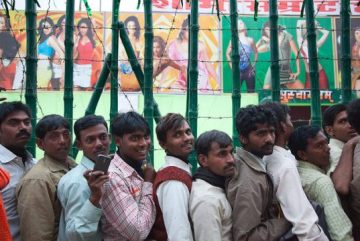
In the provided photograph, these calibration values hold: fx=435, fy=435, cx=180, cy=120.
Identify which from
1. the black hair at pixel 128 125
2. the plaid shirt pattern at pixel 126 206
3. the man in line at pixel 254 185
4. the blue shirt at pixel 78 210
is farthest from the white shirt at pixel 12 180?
the man in line at pixel 254 185

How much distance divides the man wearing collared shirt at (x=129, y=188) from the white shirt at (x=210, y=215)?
8.2 inches

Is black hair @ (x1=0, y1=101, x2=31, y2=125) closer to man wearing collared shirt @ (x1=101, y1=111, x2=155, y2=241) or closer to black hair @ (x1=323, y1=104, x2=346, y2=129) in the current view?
man wearing collared shirt @ (x1=101, y1=111, x2=155, y2=241)

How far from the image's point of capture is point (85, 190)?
2.00 meters

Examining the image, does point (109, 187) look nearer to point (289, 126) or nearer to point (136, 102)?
point (289, 126)

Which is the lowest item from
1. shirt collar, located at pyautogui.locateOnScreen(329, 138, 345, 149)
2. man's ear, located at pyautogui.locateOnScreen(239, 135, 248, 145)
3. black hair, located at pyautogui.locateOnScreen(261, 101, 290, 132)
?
shirt collar, located at pyautogui.locateOnScreen(329, 138, 345, 149)

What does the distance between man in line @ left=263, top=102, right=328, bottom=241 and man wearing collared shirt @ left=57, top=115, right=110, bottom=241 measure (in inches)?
30.2

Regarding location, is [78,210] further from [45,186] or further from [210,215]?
[210,215]

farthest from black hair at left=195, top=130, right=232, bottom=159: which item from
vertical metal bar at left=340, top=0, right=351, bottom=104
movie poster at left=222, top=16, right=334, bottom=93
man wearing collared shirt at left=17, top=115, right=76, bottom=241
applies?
movie poster at left=222, top=16, right=334, bottom=93

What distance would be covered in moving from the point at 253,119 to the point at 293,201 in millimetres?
428

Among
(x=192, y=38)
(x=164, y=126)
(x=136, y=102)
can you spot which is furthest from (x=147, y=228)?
(x=136, y=102)

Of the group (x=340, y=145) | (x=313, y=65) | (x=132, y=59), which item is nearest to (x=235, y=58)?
(x=313, y=65)

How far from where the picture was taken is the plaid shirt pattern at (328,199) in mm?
1903

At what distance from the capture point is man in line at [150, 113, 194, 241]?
1868 millimetres

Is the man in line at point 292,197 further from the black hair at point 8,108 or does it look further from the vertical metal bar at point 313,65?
the black hair at point 8,108
